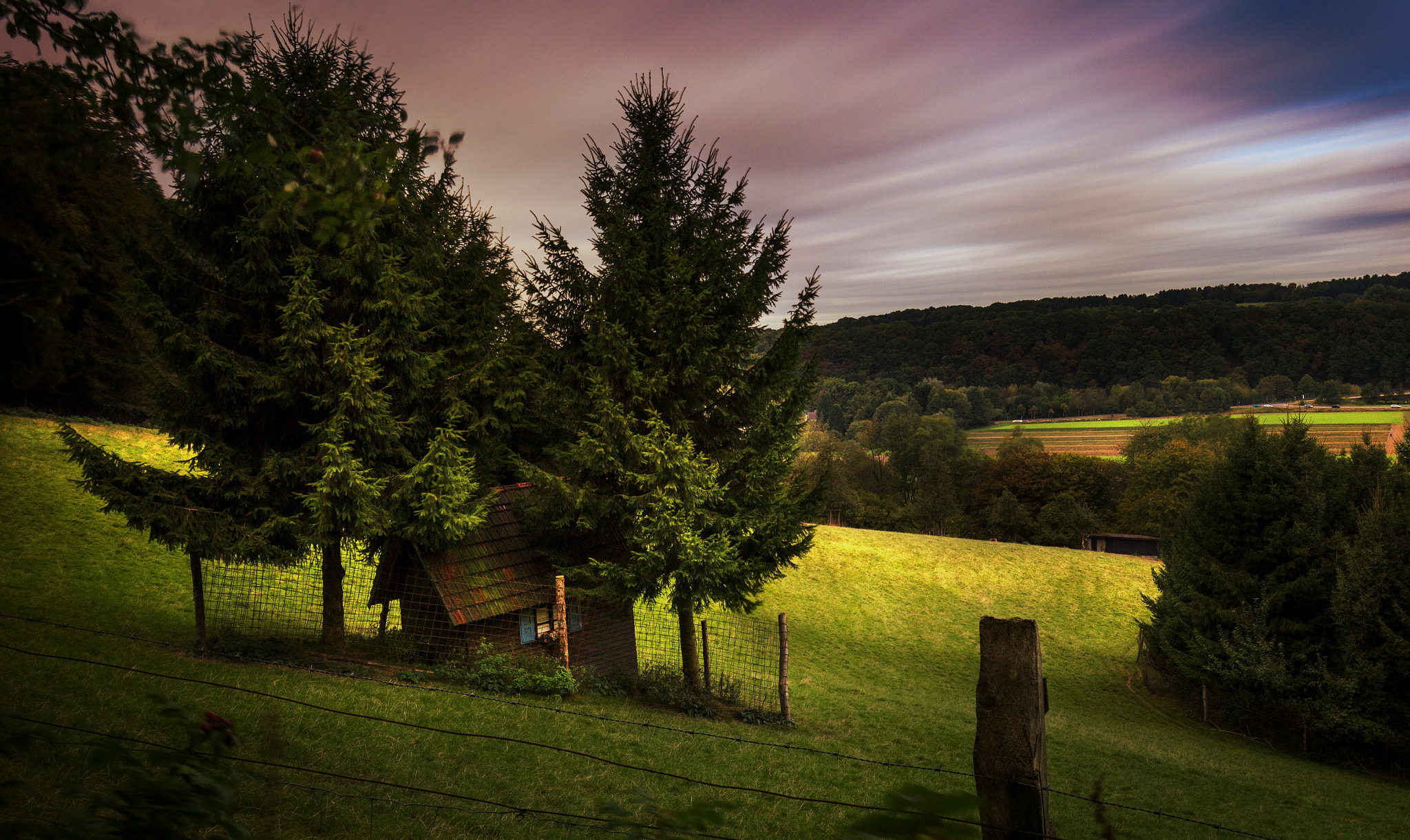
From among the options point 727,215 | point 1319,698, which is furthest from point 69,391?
point 1319,698

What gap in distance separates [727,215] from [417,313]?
5553mm

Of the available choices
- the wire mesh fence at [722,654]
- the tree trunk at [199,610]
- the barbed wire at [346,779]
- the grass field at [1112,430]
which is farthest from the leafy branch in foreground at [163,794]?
the grass field at [1112,430]

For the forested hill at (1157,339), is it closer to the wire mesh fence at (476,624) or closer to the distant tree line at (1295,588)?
the distant tree line at (1295,588)

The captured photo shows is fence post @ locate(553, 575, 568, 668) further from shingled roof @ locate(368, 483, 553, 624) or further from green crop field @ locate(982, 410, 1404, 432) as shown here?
green crop field @ locate(982, 410, 1404, 432)

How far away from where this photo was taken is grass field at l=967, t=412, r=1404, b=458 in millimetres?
70438

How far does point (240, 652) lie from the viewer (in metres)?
10.4

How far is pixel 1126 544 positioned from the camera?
147 feet

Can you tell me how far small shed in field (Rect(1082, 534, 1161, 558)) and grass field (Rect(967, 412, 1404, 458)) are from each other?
848 inches

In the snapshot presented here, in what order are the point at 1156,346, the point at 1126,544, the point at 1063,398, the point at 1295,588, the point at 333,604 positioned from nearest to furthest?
the point at 333,604 < the point at 1295,588 < the point at 1126,544 < the point at 1156,346 < the point at 1063,398

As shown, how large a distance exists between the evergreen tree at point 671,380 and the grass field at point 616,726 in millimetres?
2715

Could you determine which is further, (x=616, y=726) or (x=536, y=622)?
(x=536, y=622)

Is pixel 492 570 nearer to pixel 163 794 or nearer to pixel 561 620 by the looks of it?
pixel 561 620

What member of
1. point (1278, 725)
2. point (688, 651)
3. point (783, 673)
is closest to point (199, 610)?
point (688, 651)

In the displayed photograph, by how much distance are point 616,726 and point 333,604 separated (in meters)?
5.76
